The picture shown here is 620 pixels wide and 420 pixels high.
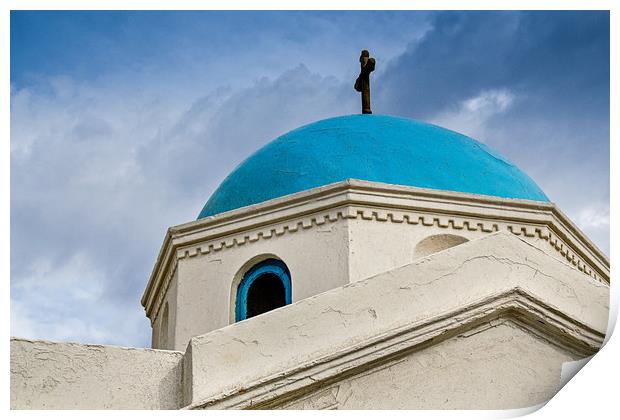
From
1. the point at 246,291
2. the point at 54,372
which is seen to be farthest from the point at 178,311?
the point at 54,372

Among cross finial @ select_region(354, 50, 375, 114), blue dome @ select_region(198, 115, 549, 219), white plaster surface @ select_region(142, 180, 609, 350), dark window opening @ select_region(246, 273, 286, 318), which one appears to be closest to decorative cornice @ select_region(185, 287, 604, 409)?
white plaster surface @ select_region(142, 180, 609, 350)

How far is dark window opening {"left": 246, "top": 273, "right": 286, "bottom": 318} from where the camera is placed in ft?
34.9

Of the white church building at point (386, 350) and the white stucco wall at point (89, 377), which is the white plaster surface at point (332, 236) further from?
the white stucco wall at point (89, 377)

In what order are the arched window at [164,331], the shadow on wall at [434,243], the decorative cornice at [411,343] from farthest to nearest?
1. the arched window at [164,331]
2. the shadow on wall at [434,243]
3. the decorative cornice at [411,343]

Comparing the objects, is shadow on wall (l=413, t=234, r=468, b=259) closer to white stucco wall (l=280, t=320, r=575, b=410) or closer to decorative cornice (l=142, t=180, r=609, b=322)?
decorative cornice (l=142, t=180, r=609, b=322)

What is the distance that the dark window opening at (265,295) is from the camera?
10.6m

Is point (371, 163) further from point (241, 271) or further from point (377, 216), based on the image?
point (241, 271)

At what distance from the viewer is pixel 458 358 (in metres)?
7.34

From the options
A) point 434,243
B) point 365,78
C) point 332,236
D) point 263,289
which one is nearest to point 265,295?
point 263,289

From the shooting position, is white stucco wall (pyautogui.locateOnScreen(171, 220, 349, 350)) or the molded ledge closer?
the molded ledge

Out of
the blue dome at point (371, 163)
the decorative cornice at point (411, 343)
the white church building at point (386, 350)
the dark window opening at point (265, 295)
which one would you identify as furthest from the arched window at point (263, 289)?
the decorative cornice at point (411, 343)

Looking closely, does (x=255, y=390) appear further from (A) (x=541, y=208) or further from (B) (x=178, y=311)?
(A) (x=541, y=208)

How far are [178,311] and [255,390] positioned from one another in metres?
3.83
